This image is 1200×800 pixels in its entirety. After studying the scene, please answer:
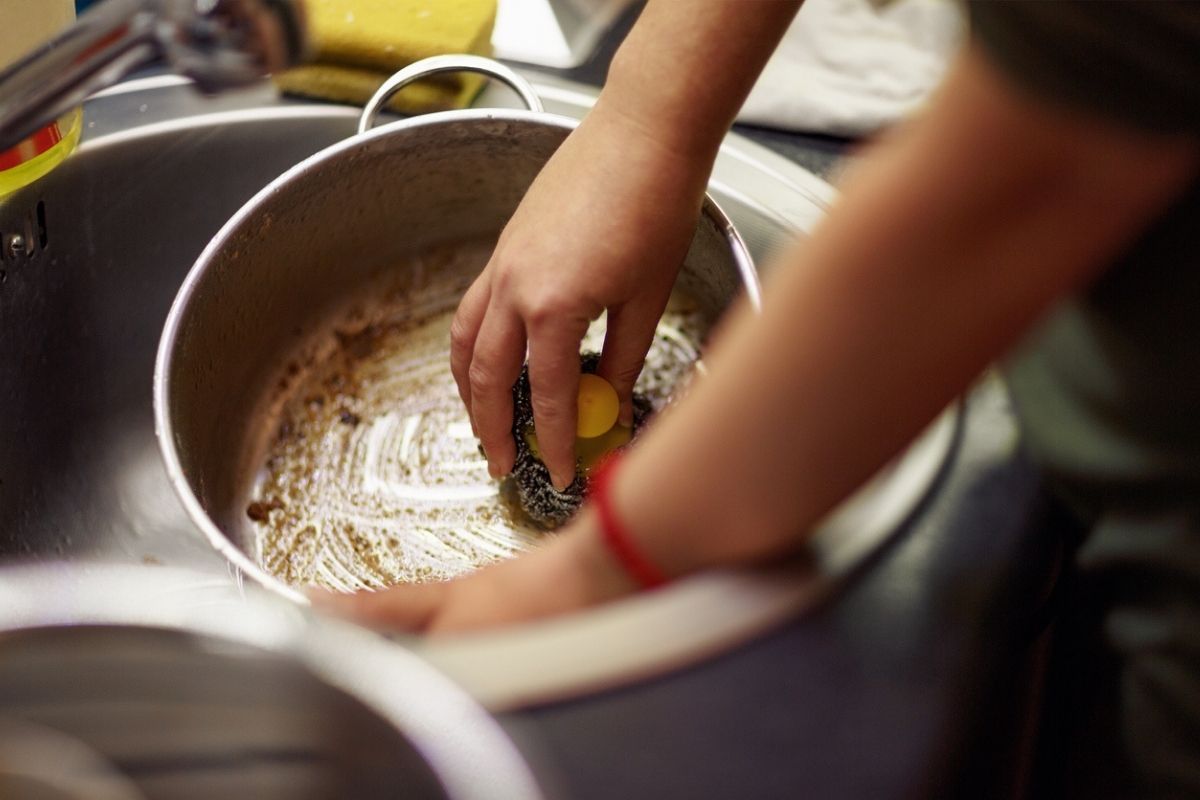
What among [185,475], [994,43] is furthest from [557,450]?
[994,43]

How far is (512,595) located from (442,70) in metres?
0.31

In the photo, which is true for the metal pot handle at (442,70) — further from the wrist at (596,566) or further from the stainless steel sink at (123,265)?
the wrist at (596,566)

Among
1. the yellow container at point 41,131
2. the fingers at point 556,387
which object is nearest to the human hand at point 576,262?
the fingers at point 556,387

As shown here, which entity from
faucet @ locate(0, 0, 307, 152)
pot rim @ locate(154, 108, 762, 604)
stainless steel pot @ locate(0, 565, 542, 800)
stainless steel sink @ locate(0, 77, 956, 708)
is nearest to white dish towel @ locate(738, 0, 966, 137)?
stainless steel sink @ locate(0, 77, 956, 708)

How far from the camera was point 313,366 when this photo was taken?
567 mm

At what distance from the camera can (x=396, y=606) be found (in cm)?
29

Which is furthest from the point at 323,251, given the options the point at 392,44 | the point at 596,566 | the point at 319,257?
the point at 596,566

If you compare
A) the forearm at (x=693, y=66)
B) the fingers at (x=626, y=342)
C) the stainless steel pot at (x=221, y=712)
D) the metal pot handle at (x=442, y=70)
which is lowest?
the fingers at (x=626, y=342)

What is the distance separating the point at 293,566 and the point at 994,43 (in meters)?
0.42

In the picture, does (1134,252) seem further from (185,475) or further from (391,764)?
(185,475)

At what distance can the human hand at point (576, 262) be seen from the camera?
1.27ft

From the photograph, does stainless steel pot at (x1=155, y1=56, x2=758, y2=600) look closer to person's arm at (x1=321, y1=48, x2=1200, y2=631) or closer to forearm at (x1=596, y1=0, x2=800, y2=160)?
forearm at (x1=596, y1=0, x2=800, y2=160)

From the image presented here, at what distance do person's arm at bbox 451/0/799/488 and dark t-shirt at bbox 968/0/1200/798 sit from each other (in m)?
0.15

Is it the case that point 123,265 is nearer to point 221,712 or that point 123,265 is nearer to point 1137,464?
point 221,712
